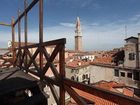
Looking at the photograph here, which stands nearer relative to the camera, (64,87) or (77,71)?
(64,87)

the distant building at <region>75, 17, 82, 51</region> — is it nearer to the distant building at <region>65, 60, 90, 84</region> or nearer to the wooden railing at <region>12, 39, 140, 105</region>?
the distant building at <region>65, 60, 90, 84</region>

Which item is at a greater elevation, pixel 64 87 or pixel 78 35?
pixel 78 35

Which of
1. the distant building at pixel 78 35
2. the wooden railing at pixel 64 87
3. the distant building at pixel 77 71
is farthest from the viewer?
the distant building at pixel 78 35

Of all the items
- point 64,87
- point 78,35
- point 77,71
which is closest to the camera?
point 64,87

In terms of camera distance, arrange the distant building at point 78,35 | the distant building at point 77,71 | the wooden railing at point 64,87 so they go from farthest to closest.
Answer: the distant building at point 78,35 → the distant building at point 77,71 → the wooden railing at point 64,87

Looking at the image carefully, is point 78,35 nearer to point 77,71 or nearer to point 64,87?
point 77,71

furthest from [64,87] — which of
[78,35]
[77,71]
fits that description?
[78,35]

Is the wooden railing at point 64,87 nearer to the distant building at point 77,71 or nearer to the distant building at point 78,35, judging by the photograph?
the distant building at point 77,71

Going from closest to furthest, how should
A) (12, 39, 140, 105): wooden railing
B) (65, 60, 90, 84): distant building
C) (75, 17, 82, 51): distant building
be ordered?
(12, 39, 140, 105): wooden railing < (65, 60, 90, 84): distant building < (75, 17, 82, 51): distant building

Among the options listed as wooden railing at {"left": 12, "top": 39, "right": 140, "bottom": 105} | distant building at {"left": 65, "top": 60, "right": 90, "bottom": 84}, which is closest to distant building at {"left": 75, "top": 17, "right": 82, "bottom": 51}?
distant building at {"left": 65, "top": 60, "right": 90, "bottom": 84}

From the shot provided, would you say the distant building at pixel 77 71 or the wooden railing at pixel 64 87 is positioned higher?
the wooden railing at pixel 64 87

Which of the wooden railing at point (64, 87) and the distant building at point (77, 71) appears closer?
the wooden railing at point (64, 87)

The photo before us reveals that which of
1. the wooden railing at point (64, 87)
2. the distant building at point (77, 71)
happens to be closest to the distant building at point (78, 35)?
the distant building at point (77, 71)

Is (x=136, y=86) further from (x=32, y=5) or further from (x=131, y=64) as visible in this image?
(x=32, y=5)
